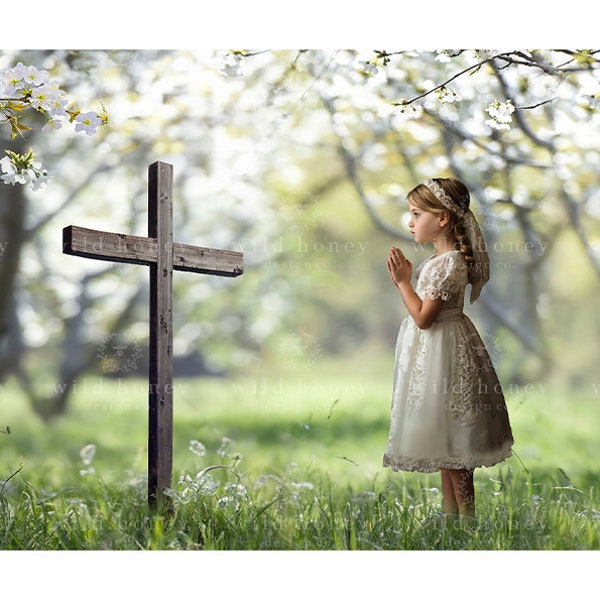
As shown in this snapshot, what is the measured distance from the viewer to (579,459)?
2.91m

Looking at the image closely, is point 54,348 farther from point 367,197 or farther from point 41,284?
point 367,197

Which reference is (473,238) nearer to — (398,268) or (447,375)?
(398,268)

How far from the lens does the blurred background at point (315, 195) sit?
2828 millimetres

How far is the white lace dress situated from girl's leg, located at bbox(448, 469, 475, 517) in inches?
2.8

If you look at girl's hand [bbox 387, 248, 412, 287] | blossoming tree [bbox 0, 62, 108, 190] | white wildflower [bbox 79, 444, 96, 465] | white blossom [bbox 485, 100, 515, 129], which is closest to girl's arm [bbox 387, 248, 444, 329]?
girl's hand [bbox 387, 248, 412, 287]

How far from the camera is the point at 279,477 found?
2629 millimetres

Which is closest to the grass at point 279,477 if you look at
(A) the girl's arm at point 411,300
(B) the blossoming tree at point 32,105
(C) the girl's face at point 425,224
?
(A) the girl's arm at point 411,300

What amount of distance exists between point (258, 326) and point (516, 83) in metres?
1.33

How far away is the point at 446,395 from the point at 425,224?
0.51 meters

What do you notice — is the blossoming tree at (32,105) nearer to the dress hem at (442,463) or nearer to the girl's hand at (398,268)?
the girl's hand at (398,268)

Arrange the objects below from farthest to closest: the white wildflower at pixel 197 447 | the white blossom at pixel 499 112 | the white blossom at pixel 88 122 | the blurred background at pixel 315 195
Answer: the blurred background at pixel 315 195, the white blossom at pixel 499 112, the white wildflower at pixel 197 447, the white blossom at pixel 88 122

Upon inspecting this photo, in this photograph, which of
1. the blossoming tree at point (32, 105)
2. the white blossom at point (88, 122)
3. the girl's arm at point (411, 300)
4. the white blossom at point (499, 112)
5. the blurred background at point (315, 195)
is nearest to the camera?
the blossoming tree at point (32, 105)

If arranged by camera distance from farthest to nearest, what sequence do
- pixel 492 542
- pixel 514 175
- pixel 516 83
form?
pixel 514 175
pixel 516 83
pixel 492 542

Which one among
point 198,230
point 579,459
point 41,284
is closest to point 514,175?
point 579,459
